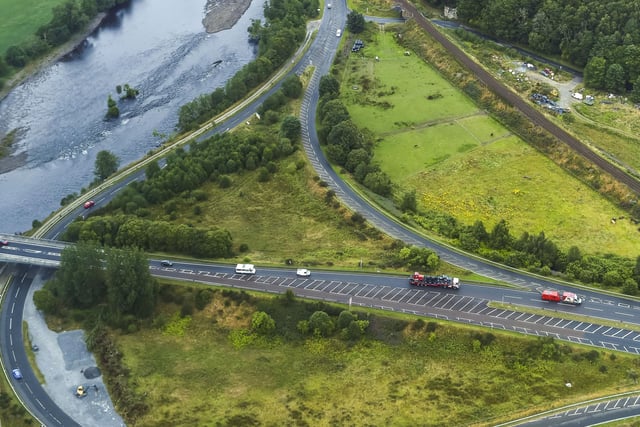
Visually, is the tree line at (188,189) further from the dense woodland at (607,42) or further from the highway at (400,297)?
the dense woodland at (607,42)

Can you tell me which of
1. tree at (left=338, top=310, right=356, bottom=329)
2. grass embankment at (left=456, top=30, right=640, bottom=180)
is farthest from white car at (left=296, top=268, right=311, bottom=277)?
grass embankment at (left=456, top=30, right=640, bottom=180)

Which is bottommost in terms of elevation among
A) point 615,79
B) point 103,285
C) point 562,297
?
point 103,285

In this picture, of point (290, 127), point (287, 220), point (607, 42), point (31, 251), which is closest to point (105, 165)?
point (31, 251)

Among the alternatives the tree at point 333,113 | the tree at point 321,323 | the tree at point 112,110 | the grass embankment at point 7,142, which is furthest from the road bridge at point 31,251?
the tree at point 333,113

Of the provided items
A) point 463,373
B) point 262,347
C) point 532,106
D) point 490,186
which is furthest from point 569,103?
point 262,347

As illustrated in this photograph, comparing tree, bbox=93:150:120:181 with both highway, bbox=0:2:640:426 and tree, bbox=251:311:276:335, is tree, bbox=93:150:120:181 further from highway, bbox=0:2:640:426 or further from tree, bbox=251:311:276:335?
tree, bbox=251:311:276:335

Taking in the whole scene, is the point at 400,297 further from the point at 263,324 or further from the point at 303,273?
the point at 263,324

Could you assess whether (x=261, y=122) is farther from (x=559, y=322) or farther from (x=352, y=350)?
(x=559, y=322)
